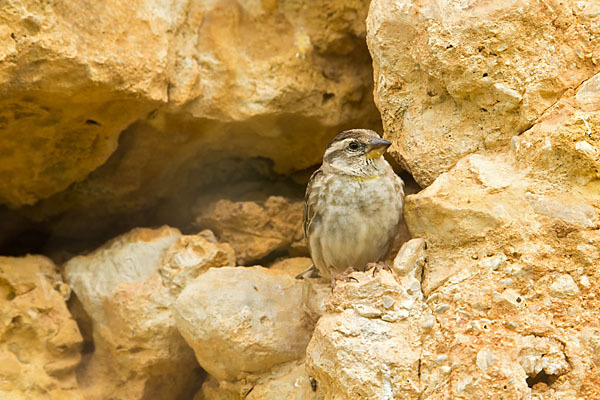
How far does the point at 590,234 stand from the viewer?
346 cm

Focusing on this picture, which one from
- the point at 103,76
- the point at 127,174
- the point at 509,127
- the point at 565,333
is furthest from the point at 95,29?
the point at 565,333

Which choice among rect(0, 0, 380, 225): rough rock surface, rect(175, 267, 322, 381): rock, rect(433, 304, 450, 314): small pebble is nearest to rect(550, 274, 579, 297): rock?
rect(433, 304, 450, 314): small pebble

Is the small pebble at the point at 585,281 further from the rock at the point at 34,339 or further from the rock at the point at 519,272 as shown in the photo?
the rock at the point at 34,339

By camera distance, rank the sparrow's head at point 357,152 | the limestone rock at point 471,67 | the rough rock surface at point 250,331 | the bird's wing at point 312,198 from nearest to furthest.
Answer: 1. the limestone rock at point 471,67
2. the rough rock surface at point 250,331
3. the sparrow's head at point 357,152
4. the bird's wing at point 312,198

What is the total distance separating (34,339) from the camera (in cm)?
518

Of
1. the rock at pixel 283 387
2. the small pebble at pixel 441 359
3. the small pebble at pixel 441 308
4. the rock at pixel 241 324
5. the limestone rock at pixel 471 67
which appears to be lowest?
the rock at pixel 283 387

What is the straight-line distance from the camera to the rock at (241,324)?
457 cm

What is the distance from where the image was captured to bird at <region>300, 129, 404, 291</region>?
15.3 feet

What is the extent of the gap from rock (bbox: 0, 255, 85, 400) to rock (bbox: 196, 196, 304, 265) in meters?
1.39

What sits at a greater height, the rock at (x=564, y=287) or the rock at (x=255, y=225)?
the rock at (x=564, y=287)

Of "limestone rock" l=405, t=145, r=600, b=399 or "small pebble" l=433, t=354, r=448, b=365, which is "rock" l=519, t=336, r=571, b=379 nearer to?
"limestone rock" l=405, t=145, r=600, b=399

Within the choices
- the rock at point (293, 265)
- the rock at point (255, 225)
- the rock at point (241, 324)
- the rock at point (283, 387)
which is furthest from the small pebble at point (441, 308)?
the rock at point (255, 225)

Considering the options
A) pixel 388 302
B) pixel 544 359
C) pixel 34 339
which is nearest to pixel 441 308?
pixel 388 302

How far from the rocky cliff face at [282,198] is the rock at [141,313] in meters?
0.02
